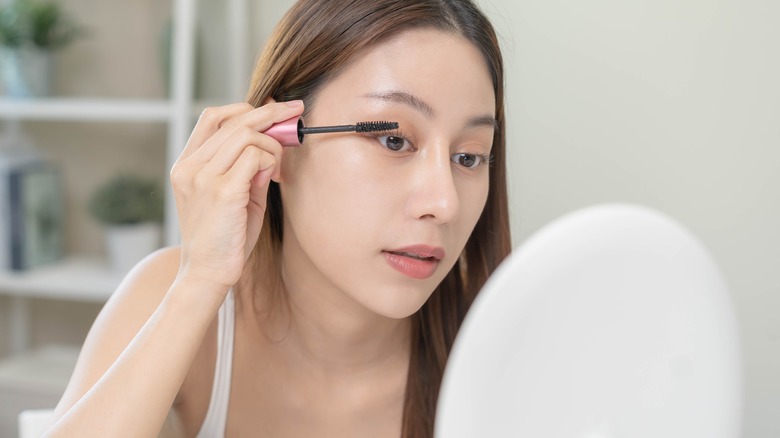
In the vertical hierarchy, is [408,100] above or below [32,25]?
below

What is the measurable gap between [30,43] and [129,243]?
583 millimetres

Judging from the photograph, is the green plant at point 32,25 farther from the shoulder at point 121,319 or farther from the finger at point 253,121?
the finger at point 253,121

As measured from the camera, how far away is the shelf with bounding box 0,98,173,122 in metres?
1.88

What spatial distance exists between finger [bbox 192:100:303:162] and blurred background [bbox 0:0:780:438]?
0.78m

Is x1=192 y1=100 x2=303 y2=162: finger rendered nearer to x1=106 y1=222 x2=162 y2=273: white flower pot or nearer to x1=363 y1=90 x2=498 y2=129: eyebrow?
x1=363 y1=90 x2=498 y2=129: eyebrow

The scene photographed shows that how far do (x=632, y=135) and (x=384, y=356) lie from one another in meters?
0.69

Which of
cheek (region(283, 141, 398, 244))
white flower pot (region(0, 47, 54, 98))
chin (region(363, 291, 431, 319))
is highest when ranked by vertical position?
white flower pot (region(0, 47, 54, 98))

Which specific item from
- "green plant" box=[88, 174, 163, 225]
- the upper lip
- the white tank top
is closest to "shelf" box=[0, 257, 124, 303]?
"green plant" box=[88, 174, 163, 225]

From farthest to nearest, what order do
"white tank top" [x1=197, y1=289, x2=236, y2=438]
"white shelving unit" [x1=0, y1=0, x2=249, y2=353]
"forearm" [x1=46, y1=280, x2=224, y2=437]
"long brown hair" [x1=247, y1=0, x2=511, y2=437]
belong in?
"white shelving unit" [x1=0, y1=0, x2=249, y2=353]
"white tank top" [x1=197, y1=289, x2=236, y2=438]
"long brown hair" [x1=247, y1=0, x2=511, y2=437]
"forearm" [x1=46, y1=280, x2=224, y2=437]

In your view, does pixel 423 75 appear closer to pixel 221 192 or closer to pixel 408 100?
pixel 408 100

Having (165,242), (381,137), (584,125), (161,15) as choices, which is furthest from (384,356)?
(161,15)

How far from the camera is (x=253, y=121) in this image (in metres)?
0.89

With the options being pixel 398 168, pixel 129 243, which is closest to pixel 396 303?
pixel 398 168

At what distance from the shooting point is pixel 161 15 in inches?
84.9
